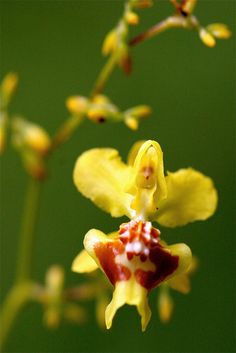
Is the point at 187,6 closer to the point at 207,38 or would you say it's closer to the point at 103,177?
the point at 207,38

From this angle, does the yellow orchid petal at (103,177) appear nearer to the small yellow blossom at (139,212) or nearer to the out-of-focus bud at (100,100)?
the small yellow blossom at (139,212)

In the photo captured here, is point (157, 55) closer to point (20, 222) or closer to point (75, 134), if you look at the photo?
point (75, 134)

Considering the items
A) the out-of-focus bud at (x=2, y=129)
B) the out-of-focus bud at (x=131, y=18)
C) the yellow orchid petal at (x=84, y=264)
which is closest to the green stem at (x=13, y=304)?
the out-of-focus bud at (x=2, y=129)

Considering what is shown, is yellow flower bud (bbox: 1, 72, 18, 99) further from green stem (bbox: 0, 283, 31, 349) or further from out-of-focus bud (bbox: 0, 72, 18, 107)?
green stem (bbox: 0, 283, 31, 349)

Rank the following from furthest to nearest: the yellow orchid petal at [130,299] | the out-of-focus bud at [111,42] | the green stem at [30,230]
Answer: the green stem at [30,230]
the out-of-focus bud at [111,42]
the yellow orchid petal at [130,299]

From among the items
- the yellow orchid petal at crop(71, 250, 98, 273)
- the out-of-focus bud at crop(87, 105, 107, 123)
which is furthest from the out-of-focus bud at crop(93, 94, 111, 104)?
the yellow orchid petal at crop(71, 250, 98, 273)

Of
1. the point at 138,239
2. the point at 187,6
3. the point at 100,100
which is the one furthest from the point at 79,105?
the point at 138,239

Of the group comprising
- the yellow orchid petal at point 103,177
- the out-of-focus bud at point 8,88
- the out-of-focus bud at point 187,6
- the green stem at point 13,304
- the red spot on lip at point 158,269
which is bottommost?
the red spot on lip at point 158,269
